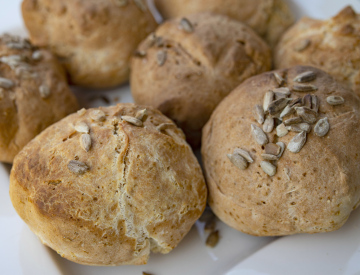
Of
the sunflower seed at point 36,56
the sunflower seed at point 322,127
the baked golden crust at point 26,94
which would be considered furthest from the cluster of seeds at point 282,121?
the sunflower seed at point 36,56

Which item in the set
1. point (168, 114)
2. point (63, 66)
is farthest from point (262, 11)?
point (63, 66)

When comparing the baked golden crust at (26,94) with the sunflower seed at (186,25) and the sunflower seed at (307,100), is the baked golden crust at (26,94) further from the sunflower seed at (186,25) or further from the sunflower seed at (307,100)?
the sunflower seed at (307,100)

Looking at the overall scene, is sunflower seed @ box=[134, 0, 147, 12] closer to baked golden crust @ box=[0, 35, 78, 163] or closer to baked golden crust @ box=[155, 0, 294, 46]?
baked golden crust @ box=[155, 0, 294, 46]

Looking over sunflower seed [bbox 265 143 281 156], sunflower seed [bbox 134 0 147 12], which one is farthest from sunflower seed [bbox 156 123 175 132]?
sunflower seed [bbox 134 0 147 12]

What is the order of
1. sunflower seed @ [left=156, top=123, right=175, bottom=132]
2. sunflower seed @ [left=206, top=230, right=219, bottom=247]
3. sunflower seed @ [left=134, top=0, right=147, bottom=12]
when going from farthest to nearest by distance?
sunflower seed @ [left=134, top=0, right=147, bottom=12] < sunflower seed @ [left=206, top=230, right=219, bottom=247] < sunflower seed @ [left=156, top=123, right=175, bottom=132]

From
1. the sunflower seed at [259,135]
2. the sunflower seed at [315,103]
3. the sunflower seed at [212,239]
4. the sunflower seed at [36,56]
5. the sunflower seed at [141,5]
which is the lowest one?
the sunflower seed at [212,239]

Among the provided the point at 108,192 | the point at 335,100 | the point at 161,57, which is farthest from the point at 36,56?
the point at 335,100
